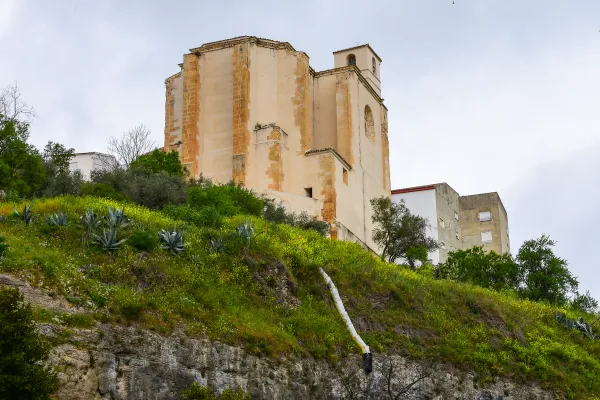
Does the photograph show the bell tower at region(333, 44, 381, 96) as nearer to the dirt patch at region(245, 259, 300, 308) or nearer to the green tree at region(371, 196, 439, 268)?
the green tree at region(371, 196, 439, 268)

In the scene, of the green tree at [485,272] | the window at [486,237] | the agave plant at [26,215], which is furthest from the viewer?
the window at [486,237]

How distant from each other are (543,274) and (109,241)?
23.8 meters

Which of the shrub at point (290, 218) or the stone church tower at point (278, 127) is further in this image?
the stone church tower at point (278, 127)

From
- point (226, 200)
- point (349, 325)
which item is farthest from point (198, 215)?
point (349, 325)

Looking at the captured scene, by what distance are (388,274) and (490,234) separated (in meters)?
32.2

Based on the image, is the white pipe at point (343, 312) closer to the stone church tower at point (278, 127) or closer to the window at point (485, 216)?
the stone church tower at point (278, 127)

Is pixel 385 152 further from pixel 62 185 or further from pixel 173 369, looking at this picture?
pixel 173 369

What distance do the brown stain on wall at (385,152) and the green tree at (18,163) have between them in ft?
61.7

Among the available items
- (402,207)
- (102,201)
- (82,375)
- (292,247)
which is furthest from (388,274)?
(82,375)

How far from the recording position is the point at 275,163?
144 ft

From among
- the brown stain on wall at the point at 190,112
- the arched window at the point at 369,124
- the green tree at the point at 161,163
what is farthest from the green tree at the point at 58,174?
the arched window at the point at 369,124

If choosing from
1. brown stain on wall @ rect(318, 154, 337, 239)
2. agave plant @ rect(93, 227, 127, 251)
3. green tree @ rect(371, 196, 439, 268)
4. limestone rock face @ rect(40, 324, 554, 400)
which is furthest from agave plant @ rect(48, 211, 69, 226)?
green tree @ rect(371, 196, 439, 268)

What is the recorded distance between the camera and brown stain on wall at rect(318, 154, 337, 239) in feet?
141

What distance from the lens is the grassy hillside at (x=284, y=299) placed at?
2186 cm
